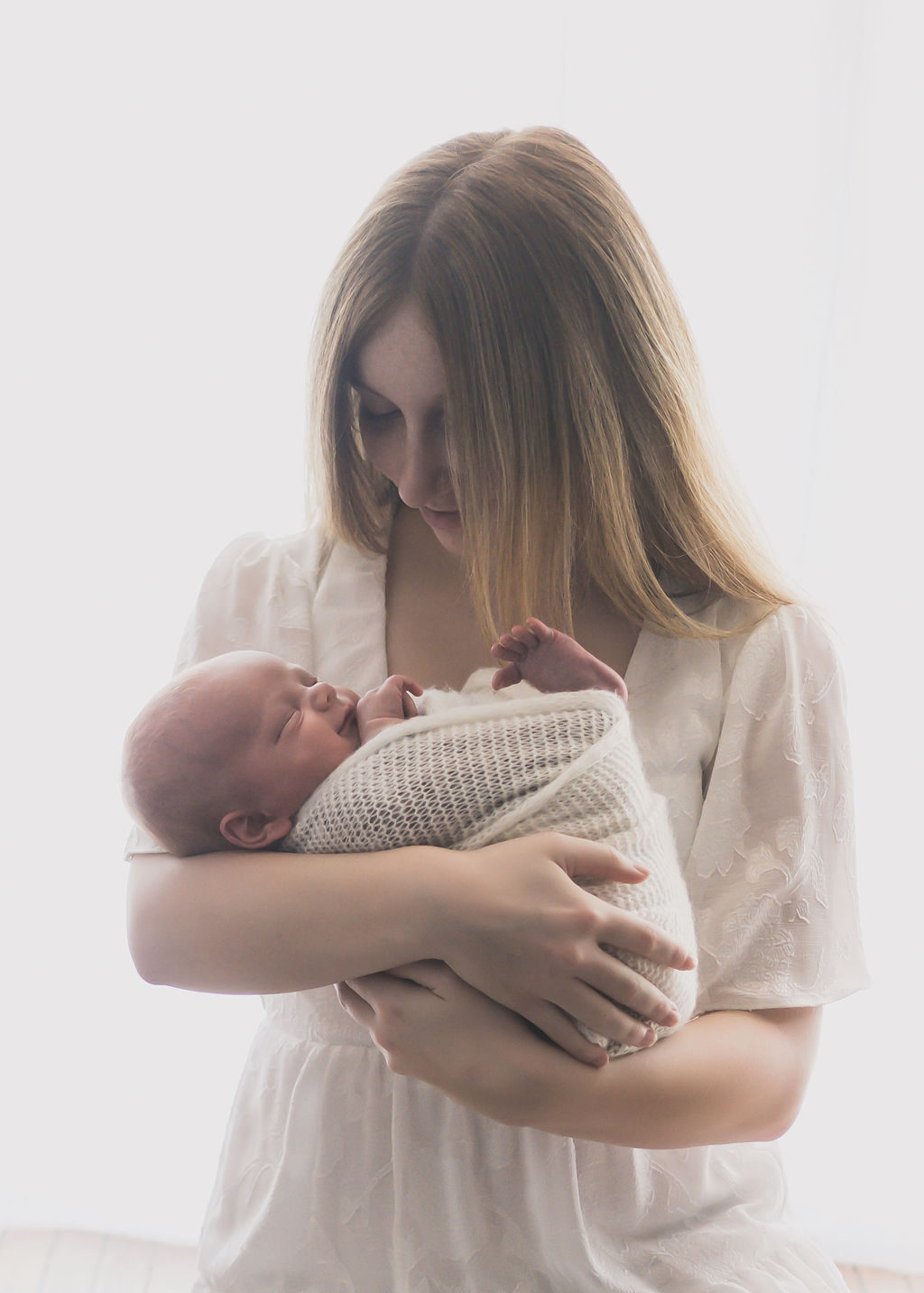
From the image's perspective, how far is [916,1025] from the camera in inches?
79.1

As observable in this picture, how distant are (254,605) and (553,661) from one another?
0.50 m

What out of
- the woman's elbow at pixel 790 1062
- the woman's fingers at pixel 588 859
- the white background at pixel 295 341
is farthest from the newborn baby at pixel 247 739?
the white background at pixel 295 341

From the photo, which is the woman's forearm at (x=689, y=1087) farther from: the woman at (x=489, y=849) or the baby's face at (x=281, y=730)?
the baby's face at (x=281, y=730)

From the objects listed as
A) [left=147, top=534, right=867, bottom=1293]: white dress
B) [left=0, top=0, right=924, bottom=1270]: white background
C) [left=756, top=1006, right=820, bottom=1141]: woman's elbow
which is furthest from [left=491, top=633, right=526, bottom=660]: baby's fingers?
[left=0, top=0, right=924, bottom=1270]: white background

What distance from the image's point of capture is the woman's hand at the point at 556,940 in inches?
31.9

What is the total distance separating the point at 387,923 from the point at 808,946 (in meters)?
0.49

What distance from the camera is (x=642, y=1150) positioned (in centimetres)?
106

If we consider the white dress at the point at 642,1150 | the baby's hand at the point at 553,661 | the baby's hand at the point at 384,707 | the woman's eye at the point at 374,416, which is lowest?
the white dress at the point at 642,1150

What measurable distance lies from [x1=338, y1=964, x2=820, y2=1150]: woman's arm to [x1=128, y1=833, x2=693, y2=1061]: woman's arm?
0.09 ft

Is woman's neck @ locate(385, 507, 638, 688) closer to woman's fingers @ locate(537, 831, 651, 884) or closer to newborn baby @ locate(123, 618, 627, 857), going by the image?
newborn baby @ locate(123, 618, 627, 857)

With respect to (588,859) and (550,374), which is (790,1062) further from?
(550,374)

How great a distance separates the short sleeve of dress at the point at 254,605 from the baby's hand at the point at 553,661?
0.38m

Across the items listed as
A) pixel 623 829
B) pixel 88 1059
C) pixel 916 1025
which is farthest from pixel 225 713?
pixel 916 1025

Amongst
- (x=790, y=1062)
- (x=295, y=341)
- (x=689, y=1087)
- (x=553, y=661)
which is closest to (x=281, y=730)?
(x=553, y=661)
